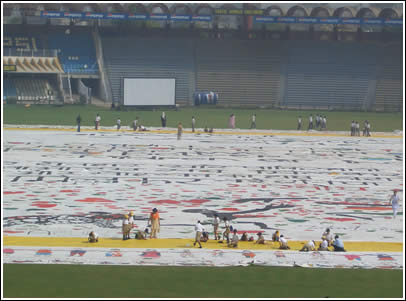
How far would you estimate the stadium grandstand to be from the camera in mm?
93688

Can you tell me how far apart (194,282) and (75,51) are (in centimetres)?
7189

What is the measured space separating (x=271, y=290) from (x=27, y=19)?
76792mm

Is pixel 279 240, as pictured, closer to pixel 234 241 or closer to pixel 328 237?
pixel 234 241

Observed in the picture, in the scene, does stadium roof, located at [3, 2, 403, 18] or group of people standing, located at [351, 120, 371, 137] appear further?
stadium roof, located at [3, 2, 403, 18]

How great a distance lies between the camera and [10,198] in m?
41.4

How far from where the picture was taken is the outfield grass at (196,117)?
75375 millimetres

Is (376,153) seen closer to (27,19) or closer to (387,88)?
(387,88)

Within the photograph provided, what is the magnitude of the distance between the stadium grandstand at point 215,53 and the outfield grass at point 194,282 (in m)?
64.5

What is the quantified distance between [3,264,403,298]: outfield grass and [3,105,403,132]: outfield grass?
4616 centimetres

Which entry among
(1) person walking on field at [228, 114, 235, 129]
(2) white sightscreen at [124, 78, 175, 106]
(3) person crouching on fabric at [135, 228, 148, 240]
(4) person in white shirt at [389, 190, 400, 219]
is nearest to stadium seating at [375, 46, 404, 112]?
(2) white sightscreen at [124, 78, 175, 106]

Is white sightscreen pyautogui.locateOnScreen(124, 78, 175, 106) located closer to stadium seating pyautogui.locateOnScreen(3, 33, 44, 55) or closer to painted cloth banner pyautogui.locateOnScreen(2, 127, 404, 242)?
painted cloth banner pyautogui.locateOnScreen(2, 127, 404, 242)

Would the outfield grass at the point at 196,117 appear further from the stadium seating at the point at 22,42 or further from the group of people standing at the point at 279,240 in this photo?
the group of people standing at the point at 279,240

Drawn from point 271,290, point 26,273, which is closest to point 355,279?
point 271,290

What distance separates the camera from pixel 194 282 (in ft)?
87.0
